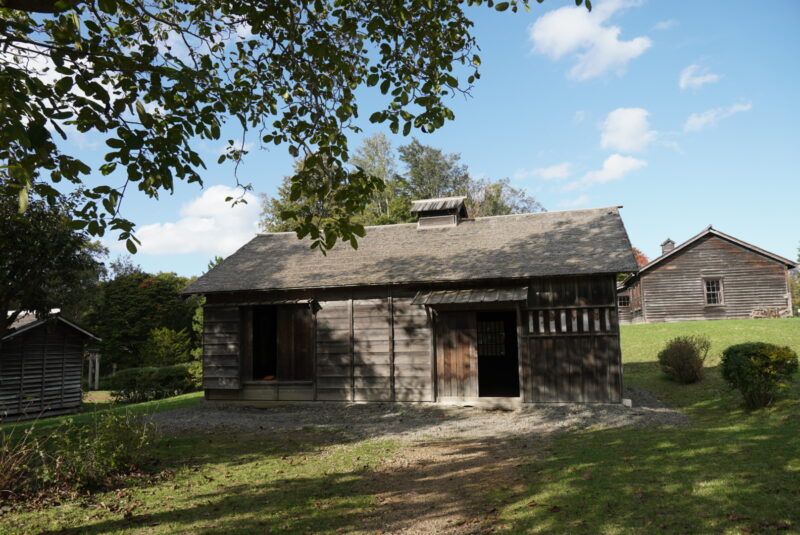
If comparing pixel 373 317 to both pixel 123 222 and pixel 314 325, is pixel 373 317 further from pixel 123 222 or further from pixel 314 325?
pixel 123 222

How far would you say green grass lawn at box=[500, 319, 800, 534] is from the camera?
527cm

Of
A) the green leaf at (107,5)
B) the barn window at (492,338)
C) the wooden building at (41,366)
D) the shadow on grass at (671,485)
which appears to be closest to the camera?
the green leaf at (107,5)

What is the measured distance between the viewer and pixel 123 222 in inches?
217

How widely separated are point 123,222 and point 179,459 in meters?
5.48

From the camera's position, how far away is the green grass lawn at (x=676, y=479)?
17.3ft

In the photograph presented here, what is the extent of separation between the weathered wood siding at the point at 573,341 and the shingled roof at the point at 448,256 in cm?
66

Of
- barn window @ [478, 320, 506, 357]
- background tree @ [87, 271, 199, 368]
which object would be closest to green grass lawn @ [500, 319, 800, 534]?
barn window @ [478, 320, 506, 357]

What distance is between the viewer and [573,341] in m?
13.9

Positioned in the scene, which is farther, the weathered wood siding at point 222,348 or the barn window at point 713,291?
the barn window at point 713,291

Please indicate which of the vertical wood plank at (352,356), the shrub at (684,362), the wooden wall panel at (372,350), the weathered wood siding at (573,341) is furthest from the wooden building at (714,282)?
the vertical wood plank at (352,356)

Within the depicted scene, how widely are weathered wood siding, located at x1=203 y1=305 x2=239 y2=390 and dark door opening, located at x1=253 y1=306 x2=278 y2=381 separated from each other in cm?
170

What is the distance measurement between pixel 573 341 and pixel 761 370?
13.9 ft

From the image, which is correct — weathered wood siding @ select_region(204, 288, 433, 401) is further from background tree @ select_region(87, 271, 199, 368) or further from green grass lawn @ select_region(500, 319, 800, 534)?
background tree @ select_region(87, 271, 199, 368)

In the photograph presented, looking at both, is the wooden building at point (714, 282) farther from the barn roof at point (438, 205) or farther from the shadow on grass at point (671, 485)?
the shadow on grass at point (671, 485)
